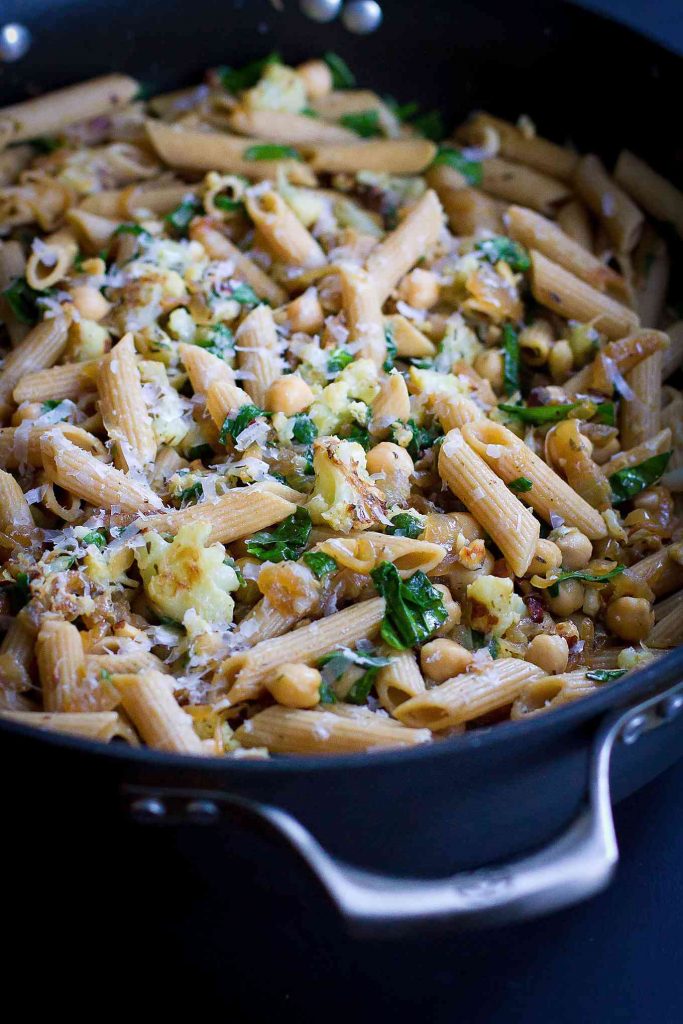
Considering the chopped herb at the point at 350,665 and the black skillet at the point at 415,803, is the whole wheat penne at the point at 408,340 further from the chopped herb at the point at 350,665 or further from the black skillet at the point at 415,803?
the black skillet at the point at 415,803

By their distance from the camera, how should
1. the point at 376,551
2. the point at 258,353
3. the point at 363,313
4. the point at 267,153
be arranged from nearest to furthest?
the point at 376,551
the point at 258,353
the point at 363,313
the point at 267,153

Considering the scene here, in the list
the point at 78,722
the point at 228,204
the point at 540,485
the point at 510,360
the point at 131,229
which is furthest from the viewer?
the point at 228,204

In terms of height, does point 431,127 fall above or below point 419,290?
above

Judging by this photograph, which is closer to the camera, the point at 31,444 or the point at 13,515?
the point at 13,515

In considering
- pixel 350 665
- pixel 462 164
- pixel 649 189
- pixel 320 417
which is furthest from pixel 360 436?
pixel 649 189

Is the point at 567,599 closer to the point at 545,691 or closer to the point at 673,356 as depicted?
the point at 545,691

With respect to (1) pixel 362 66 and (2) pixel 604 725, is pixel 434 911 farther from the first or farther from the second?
(1) pixel 362 66

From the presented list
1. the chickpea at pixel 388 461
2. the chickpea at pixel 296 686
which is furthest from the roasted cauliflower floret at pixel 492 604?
the chickpea at pixel 296 686
